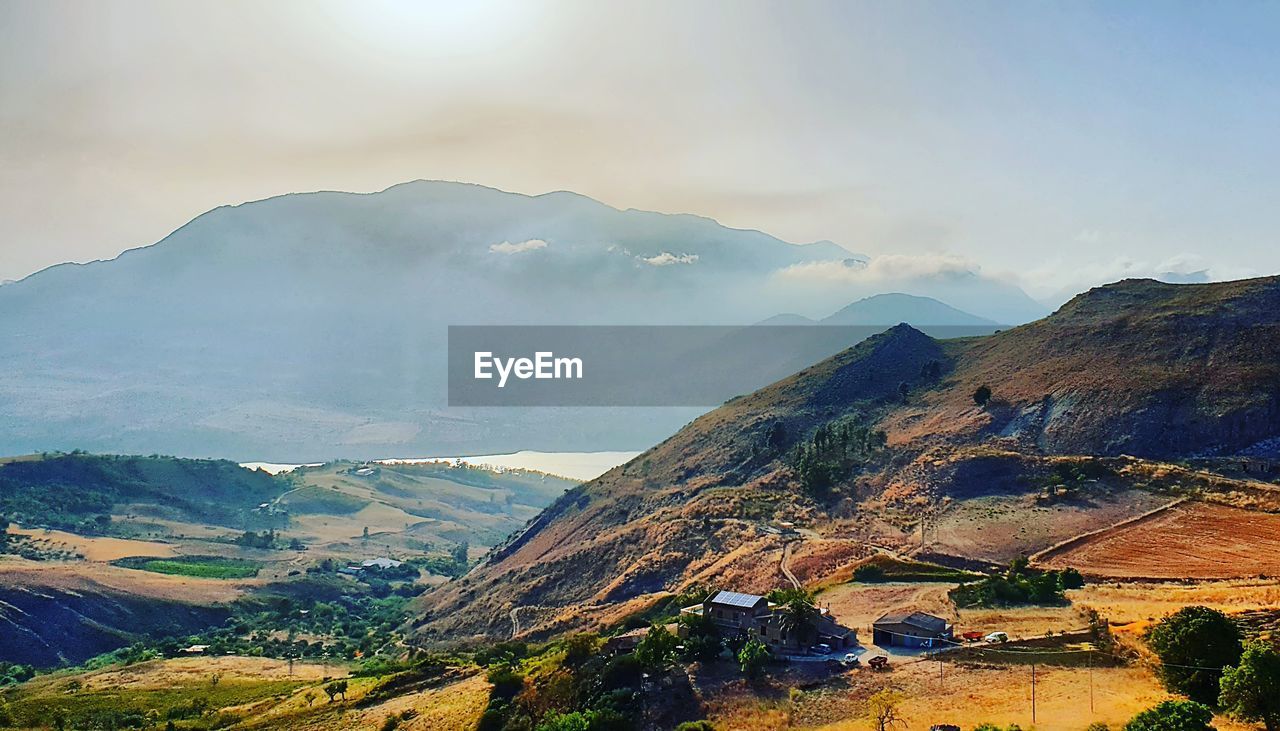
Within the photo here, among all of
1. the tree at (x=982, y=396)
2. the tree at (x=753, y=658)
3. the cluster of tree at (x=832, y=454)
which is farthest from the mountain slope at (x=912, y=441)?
the tree at (x=753, y=658)

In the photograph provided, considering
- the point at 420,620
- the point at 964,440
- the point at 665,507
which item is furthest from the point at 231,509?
the point at 964,440

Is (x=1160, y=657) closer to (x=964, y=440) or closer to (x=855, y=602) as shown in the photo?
(x=855, y=602)

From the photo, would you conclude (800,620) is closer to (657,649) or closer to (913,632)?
(913,632)

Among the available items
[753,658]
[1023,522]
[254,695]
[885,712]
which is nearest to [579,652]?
[753,658]

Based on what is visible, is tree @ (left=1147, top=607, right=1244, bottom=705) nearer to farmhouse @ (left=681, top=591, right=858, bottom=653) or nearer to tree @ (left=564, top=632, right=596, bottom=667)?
farmhouse @ (left=681, top=591, right=858, bottom=653)

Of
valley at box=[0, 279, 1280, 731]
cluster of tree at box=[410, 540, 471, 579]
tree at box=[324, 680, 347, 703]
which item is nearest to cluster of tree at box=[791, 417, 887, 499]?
valley at box=[0, 279, 1280, 731]
